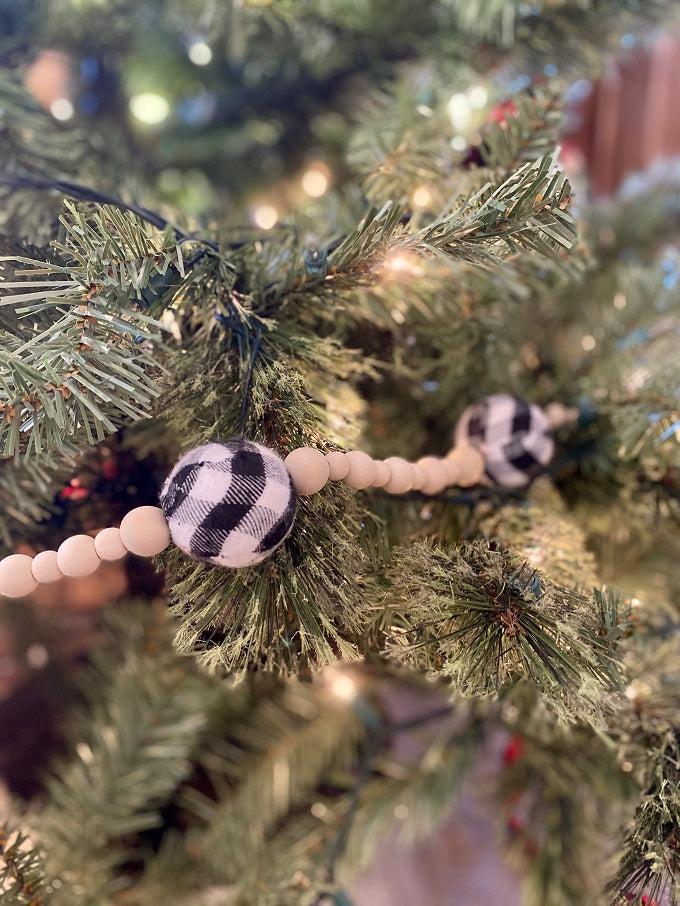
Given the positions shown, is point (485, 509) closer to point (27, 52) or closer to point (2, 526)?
point (2, 526)

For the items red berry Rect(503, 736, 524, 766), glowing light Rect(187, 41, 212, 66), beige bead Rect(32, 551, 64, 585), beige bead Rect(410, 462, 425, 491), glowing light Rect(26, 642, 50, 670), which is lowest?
glowing light Rect(26, 642, 50, 670)

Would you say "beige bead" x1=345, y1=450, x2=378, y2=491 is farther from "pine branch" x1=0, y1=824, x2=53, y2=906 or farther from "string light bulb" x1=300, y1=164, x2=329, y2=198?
"string light bulb" x1=300, y1=164, x2=329, y2=198

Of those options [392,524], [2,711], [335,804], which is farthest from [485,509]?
[2,711]

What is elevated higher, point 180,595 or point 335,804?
point 180,595

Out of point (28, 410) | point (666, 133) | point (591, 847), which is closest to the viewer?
point (28, 410)

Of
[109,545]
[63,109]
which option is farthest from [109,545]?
[63,109]

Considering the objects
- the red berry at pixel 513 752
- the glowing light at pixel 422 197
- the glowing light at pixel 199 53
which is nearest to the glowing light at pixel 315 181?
the glowing light at pixel 199 53

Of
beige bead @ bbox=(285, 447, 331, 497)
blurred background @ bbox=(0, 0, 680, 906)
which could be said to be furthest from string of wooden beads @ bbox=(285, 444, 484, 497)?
blurred background @ bbox=(0, 0, 680, 906)

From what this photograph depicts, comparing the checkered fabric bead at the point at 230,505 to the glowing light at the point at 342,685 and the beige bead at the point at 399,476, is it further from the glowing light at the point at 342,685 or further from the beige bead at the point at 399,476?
the glowing light at the point at 342,685
